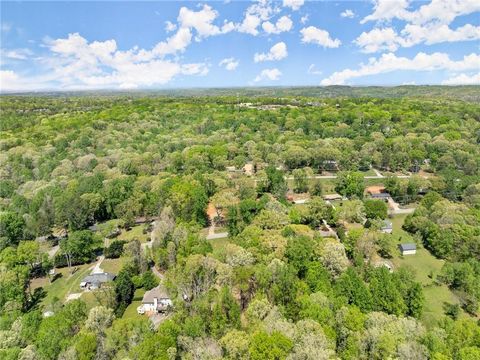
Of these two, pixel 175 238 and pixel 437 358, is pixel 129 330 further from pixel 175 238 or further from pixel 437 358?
pixel 437 358

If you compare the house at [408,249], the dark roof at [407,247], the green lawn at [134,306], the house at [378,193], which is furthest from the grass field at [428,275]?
the green lawn at [134,306]

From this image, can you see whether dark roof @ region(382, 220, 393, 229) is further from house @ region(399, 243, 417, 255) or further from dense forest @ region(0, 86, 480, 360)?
house @ region(399, 243, 417, 255)

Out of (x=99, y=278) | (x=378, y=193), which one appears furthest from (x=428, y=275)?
(x=99, y=278)

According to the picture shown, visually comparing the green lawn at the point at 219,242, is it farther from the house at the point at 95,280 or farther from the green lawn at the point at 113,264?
the house at the point at 95,280

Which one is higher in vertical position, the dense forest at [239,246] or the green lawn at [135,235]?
the dense forest at [239,246]

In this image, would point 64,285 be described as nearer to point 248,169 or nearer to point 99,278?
point 99,278

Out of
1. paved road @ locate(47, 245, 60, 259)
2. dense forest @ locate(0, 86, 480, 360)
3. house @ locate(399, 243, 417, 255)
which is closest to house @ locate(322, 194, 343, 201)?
dense forest @ locate(0, 86, 480, 360)

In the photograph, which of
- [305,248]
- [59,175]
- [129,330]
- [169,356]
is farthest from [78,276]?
[59,175]
